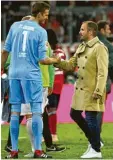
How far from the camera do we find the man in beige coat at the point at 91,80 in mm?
10164

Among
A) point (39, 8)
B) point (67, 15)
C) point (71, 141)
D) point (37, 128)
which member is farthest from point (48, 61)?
point (67, 15)

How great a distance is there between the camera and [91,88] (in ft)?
33.9

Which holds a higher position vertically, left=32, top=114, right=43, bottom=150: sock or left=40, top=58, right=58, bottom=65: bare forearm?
left=40, top=58, right=58, bottom=65: bare forearm

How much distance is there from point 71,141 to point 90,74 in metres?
3.03

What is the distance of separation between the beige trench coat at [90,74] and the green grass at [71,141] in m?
0.74

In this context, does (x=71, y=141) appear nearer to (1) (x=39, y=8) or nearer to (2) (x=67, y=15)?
(1) (x=39, y=8)

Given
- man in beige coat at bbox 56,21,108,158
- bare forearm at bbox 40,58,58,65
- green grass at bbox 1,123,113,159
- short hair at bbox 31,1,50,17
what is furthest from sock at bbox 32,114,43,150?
short hair at bbox 31,1,50,17

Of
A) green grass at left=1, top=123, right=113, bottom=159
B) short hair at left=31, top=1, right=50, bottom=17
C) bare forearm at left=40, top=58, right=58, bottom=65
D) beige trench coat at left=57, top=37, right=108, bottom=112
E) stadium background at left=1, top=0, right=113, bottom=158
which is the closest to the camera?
bare forearm at left=40, top=58, right=58, bottom=65

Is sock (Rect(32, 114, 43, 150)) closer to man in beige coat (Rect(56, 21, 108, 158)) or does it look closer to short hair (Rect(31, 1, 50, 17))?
man in beige coat (Rect(56, 21, 108, 158))

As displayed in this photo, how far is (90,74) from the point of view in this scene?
1032cm

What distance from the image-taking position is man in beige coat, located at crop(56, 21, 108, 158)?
10.2 meters

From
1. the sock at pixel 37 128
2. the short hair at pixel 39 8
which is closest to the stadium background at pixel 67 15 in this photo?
the short hair at pixel 39 8

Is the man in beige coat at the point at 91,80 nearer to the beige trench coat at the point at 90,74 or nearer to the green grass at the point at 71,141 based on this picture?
the beige trench coat at the point at 90,74

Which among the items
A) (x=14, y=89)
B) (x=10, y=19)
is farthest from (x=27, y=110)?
(x=10, y=19)
